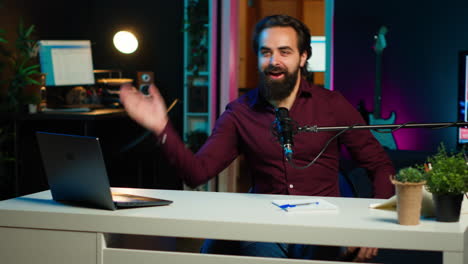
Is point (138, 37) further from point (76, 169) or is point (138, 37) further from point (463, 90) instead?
point (76, 169)

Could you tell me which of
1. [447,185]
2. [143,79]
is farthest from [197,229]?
[143,79]

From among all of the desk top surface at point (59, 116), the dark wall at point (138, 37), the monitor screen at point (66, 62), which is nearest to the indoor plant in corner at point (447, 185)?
the desk top surface at point (59, 116)

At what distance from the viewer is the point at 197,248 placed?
4.47 m

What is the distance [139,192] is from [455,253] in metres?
1.19

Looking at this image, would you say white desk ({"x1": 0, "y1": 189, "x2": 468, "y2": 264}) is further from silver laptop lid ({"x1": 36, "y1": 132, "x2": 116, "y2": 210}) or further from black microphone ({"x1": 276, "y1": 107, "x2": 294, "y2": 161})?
black microphone ({"x1": 276, "y1": 107, "x2": 294, "y2": 161})

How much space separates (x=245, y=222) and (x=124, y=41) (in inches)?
182

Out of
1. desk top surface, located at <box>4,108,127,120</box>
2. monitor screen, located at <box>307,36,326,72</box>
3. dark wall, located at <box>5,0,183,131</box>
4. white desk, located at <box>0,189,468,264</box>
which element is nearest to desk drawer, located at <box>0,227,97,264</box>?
white desk, located at <box>0,189,468,264</box>

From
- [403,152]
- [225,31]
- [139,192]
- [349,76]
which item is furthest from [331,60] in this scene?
[139,192]

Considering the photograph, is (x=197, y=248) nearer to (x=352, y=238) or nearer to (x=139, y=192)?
(x=139, y=192)

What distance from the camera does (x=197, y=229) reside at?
6.32 ft

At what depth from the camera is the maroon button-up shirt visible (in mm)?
2654

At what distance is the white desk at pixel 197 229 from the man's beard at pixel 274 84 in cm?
71

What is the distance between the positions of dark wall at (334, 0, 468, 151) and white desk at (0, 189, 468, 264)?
3578mm

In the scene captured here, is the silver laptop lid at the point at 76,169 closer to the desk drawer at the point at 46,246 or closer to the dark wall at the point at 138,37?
the desk drawer at the point at 46,246
